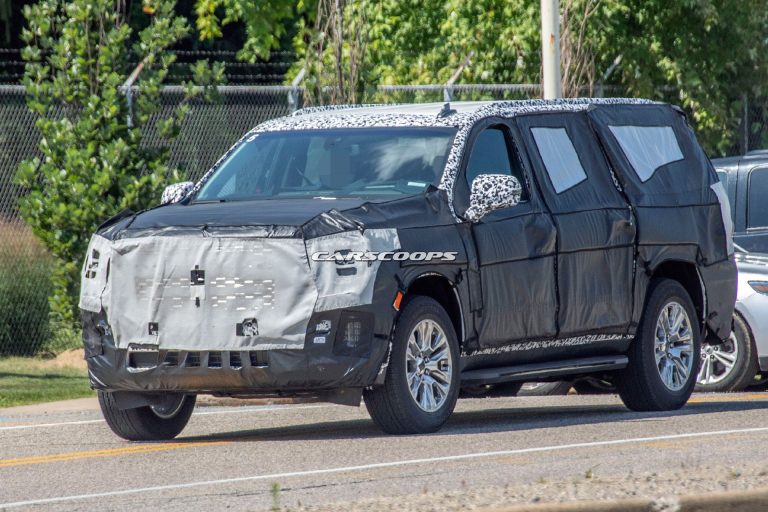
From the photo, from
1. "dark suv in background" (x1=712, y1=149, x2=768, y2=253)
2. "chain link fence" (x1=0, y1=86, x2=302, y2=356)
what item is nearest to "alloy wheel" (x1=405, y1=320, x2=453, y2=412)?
"dark suv in background" (x1=712, y1=149, x2=768, y2=253)

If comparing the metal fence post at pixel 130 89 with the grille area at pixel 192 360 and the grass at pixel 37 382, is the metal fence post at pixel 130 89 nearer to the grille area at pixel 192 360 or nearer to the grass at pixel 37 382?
the grass at pixel 37 382

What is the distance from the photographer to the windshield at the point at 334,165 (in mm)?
10516

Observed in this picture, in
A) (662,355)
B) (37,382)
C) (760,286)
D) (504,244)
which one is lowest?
(37,382)

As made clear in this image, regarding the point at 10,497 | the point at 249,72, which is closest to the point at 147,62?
Result: the point at 10,497

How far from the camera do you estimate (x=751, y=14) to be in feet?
76.8

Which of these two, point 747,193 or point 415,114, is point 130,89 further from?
point 415,114

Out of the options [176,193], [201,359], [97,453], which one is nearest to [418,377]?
[201,359]

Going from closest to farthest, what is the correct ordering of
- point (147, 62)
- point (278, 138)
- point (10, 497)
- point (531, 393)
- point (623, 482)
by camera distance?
1. point (623, 482)
2. point (10, 497)
3. point (278, 138)
4. point (531, 393)
5. point (147, 62)

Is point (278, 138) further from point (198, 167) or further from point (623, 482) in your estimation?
point (198, 167)

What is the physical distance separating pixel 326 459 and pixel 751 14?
1584 centimetres

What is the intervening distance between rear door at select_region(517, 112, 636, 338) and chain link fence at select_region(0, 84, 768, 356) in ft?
20.8

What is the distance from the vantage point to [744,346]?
45.0 ft

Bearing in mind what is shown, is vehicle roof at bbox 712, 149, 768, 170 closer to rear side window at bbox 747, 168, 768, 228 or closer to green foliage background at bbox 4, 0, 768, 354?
rear side window at bbox 747, 168, 768, 228

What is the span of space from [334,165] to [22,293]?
8.14 meters
